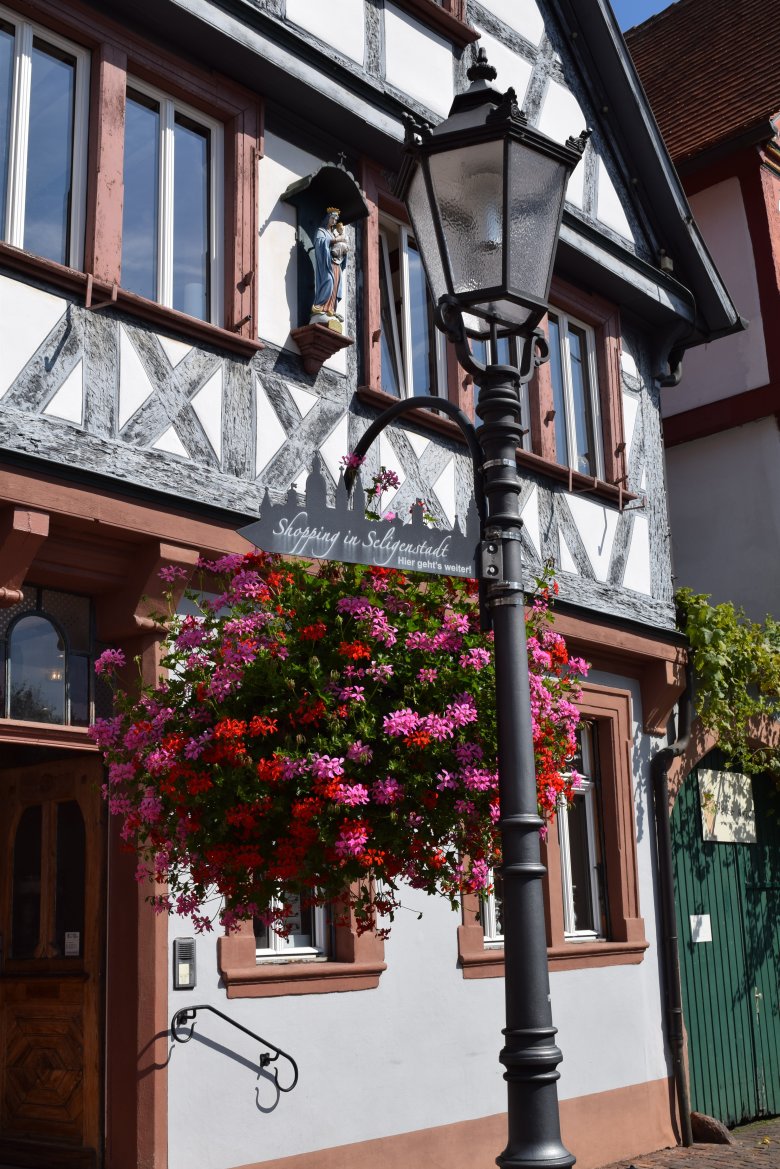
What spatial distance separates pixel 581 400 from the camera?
11594 millimetres

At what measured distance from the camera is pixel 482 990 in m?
9.20

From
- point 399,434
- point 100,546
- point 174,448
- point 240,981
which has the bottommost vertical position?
point 240,981

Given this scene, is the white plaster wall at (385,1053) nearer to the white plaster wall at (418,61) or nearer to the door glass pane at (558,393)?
the door glass pane at (558,393)

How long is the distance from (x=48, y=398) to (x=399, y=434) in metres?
2.83

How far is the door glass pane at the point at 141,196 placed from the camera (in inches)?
305

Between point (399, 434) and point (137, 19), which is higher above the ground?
point (137, 19)

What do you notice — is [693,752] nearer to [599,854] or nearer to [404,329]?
[599,854]

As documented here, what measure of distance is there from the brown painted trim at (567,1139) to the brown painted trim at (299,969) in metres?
0.85

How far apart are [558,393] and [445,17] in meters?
2.92

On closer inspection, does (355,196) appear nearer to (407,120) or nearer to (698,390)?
(407,120)

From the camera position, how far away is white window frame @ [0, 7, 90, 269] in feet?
23.3

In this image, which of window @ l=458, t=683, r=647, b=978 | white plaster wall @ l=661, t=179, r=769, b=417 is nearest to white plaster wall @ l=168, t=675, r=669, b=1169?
window @ l=458, t=683, r=647, b=978

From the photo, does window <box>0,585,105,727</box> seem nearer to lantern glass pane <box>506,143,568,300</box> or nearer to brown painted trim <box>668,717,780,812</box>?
lantern glass pane <box>506,143,568,300</box>

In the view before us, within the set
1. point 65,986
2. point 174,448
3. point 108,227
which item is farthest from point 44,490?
point 65,986
